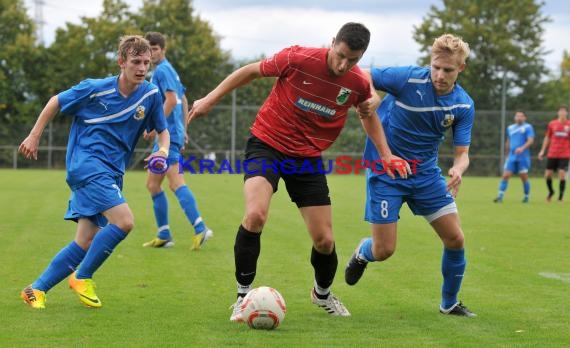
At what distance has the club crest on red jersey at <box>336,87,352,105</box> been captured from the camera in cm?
615

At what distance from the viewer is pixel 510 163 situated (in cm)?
2045

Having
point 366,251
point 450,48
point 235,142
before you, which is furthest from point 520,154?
point 235,142

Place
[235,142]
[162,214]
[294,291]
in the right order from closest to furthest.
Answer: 1. [294,291]
2. [162,214]
3. [235,142]

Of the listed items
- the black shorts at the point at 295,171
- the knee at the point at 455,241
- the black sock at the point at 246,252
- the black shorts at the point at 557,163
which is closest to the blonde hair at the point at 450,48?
the black shorts at the point at 295,171

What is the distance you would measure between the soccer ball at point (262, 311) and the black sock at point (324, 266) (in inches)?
25.9

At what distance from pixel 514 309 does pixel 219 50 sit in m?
35.1

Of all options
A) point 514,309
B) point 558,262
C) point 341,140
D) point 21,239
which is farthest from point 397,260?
point 341,140

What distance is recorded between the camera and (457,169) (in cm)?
639

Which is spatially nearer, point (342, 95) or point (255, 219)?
point (255, 219)

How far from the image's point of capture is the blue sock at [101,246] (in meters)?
6.50

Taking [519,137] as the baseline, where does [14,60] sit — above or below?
above

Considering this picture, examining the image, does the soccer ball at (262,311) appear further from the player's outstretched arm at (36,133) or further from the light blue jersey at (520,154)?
the light blue jersey at (520,154)

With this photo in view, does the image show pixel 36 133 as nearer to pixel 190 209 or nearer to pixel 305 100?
pixel 305 100

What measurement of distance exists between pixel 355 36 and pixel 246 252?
1.56m
